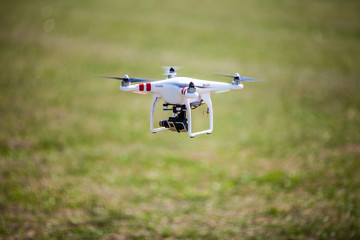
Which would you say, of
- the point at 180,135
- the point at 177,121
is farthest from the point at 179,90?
the point at 180,135

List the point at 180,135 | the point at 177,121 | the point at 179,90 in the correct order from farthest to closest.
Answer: the point at 180,135 < the point at 177,121 < the point at 179,90

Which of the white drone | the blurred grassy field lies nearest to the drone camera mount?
the white drone

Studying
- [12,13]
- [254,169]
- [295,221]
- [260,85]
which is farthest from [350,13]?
[12,13]

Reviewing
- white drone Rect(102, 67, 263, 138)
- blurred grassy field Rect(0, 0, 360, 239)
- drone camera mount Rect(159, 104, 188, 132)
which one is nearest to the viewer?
white drone Rect(102, 67, 263, 138)

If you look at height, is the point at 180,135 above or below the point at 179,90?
below

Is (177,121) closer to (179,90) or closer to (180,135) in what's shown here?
(179,90)

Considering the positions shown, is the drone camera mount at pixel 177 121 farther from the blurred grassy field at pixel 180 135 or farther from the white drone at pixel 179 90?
the blurred grassy field at pixel 180 135

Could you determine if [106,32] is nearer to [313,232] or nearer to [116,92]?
[116,92]

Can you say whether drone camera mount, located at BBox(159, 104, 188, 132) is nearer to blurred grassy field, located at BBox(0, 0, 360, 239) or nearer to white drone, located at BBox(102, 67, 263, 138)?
white drone, located at BBox(102, 67, 263, 138)
